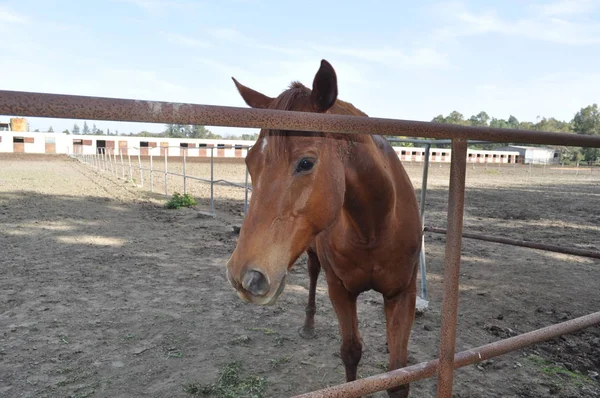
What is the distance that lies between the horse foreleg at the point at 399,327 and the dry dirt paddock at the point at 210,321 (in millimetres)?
691

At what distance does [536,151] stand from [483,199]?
51.8 m

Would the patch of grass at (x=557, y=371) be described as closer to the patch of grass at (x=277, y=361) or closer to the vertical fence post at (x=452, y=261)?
the patch of grass at (x=277, y=361)

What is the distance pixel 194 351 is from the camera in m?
3.00

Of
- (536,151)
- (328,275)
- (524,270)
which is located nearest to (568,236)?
(524,270)

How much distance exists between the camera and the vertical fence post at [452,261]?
1102 millimetres

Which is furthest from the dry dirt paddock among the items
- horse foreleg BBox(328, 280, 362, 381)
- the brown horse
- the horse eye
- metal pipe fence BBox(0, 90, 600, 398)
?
the horse eye

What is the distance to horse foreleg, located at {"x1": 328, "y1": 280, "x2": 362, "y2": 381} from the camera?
7.34ft

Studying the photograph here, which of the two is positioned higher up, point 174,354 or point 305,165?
point 305,165

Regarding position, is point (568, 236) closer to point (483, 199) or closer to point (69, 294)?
point (483, 199)

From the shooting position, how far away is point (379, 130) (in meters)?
1.00

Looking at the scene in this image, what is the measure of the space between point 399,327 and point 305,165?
4.08 feet

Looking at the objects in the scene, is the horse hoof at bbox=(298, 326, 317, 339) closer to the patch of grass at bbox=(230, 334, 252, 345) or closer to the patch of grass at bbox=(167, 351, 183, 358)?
the patch of grass at bbox=(230, 334, 252, 345)

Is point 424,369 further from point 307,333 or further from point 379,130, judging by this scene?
point 307,333

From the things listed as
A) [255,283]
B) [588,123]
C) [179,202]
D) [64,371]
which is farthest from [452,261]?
[588,123]
